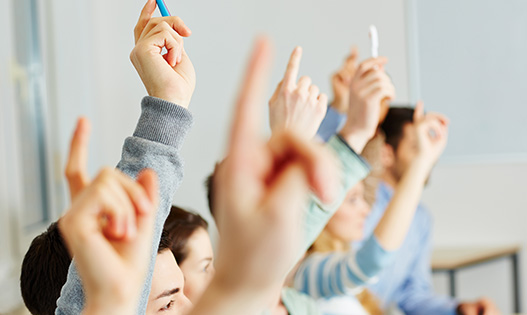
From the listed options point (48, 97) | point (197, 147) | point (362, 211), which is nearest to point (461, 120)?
point (197, 147)

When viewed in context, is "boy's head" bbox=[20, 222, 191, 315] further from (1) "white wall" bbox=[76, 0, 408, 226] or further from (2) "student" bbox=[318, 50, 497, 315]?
(1) "white wall" bbox=[76, 0, 408, 226]

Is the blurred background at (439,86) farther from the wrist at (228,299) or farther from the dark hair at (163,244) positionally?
the wrist at (228,299)

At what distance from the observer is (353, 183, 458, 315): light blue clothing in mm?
1803

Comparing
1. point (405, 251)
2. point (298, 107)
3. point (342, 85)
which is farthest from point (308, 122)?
point (405, 251)

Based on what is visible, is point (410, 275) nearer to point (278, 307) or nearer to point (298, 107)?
point (278, 307)

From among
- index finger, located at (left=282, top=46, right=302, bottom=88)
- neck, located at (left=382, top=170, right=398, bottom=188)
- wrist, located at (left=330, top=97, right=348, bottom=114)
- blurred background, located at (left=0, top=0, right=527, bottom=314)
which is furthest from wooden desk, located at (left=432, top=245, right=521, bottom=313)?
index finger, located at (left=282, top=46, right=302, bottom=88)

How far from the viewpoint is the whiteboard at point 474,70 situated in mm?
2725

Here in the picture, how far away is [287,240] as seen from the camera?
9.4 inches

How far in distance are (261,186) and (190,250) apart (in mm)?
664

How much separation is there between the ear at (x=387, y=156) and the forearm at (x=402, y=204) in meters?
0.98

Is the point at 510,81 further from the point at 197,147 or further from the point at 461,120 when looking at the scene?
the point at 197,147

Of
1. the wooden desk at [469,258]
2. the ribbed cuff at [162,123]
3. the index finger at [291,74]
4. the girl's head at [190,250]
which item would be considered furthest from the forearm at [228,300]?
the wooden desk at [469,258]

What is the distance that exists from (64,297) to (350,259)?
0.87 meters

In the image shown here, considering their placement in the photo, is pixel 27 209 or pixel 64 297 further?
pixel 27 209
